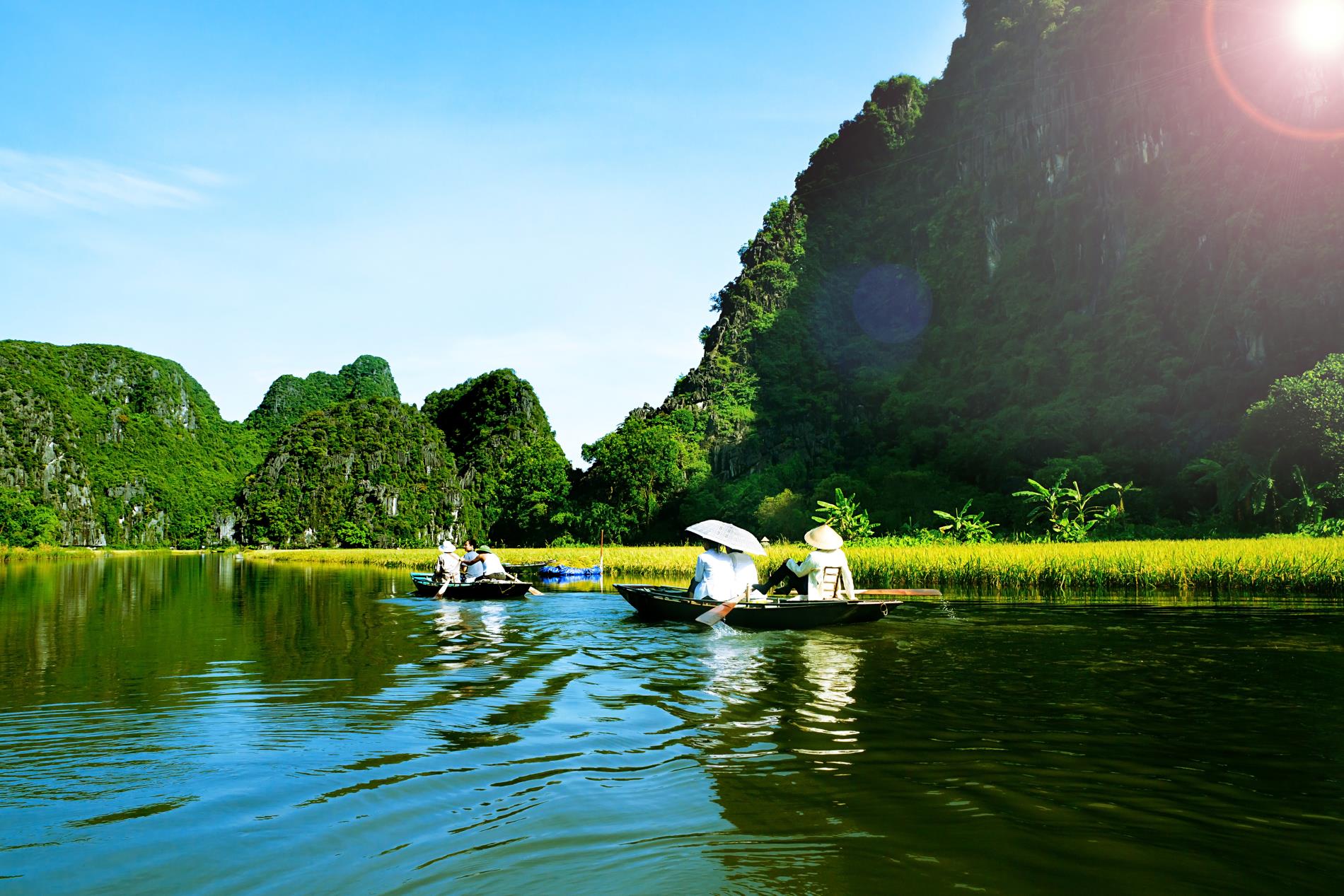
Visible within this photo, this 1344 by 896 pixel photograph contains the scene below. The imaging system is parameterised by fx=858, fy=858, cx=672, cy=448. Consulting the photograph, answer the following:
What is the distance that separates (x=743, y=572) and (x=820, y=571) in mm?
1224

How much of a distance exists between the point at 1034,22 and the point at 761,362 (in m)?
36.5

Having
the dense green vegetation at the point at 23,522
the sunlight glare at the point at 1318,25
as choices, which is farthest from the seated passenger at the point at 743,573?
the dense green vegetation at the point at 23,522

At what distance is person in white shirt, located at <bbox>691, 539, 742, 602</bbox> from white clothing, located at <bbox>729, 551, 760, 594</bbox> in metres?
0.03

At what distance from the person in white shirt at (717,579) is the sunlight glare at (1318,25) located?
51.7 meters

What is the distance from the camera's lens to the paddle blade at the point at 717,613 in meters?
13.1

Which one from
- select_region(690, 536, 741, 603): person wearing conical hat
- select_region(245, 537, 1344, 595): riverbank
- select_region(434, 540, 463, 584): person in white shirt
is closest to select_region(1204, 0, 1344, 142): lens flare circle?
select_region(245, 537, 1344, 595): riverbank

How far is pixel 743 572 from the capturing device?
1381cm

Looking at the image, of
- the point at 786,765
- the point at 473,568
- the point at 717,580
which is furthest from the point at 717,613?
the point at 473,568

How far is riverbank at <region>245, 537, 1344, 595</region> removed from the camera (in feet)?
56.1

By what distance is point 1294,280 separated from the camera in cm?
4325

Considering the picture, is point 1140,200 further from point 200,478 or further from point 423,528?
point 200,478

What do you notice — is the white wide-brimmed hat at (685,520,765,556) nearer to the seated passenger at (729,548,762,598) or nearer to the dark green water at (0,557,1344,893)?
the seated passenger at (729,548,762,598)

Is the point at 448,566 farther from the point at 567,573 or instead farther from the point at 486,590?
the point at 567,573

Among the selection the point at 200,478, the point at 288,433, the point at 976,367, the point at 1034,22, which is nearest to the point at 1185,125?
the point at 976,367
